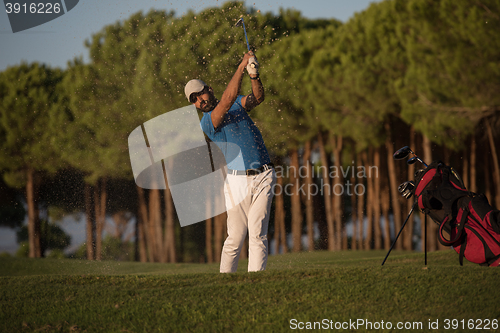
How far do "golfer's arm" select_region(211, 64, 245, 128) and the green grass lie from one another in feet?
4.92

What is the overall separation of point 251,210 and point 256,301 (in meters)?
1.19

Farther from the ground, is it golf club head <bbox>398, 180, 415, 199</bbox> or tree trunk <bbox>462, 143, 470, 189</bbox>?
tree trunk <bbox>462, 143, 470, 189</bbox>

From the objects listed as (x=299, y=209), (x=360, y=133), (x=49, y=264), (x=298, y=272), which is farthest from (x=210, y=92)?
(x=299, y=209)

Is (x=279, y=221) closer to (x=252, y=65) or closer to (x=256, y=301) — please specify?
(x=252, y=65)

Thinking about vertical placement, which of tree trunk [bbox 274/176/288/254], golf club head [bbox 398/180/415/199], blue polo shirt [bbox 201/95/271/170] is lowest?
tree trunk [bbox 274/176/288/254]

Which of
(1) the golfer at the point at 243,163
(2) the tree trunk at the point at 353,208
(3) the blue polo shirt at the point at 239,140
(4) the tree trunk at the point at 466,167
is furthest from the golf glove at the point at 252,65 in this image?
(2) the tree trunk at the point at 353,208

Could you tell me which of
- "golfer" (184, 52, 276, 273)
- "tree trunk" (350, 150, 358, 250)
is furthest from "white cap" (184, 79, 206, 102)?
"tree trunk" (350, 150, 358, 250)

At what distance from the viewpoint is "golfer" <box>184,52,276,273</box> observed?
515 cm

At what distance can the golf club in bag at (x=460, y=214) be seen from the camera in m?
4.77

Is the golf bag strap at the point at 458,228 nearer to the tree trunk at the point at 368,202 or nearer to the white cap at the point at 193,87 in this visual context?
the white cap at the point at 193,87

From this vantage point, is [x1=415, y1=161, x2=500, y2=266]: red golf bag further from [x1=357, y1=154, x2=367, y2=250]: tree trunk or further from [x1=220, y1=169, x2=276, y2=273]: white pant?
[x1=357, y1=154, x2=367, y2=250]: tree trunk

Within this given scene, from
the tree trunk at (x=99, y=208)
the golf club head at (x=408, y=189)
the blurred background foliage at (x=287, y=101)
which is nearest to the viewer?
the golf club head at (x=408, y=189)

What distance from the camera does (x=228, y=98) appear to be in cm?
500

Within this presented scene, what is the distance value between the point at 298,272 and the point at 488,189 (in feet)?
51.9
